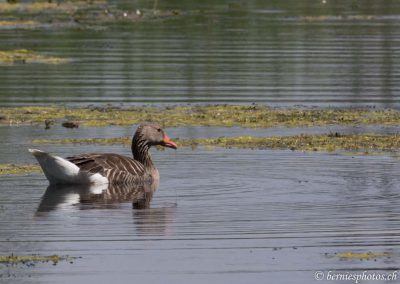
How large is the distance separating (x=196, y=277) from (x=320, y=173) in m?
7.13

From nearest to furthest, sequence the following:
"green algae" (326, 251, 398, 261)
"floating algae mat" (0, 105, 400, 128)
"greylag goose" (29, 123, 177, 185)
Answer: "green algae" (326, 251, 398, 261)
"greylag goose" (29, 123, 177, 185)
"floating algae mat" (0, 105, 400, 128)

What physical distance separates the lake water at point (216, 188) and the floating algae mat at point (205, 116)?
2.20ft

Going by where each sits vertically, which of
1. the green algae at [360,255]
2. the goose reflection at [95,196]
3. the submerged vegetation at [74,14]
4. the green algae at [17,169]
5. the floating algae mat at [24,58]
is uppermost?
the submerged vegetation at [74,14]

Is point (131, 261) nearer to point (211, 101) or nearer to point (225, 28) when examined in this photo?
point (211, 101)

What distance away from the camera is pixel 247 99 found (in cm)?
3056

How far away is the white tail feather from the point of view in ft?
64.6

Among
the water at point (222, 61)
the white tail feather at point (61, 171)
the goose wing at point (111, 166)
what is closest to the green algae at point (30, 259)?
the white tail feather at point (61, 171)

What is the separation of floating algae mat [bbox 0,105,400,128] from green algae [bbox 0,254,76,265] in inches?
452

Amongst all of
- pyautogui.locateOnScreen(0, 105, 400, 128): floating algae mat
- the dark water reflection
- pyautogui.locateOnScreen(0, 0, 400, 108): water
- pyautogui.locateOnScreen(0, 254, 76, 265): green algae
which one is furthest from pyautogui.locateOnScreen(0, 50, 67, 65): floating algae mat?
pyautogui.locateOnScreen(0, 254, 76, 265): green algae

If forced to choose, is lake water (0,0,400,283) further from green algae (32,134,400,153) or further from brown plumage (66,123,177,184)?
green algae (32,134,400,153)

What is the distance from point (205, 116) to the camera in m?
27.2

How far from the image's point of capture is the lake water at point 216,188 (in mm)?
14375

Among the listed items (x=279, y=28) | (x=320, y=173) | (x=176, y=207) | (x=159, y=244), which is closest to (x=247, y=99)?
(x=320, y=173)

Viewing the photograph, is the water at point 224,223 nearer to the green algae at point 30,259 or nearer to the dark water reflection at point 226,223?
the dark water reflection at point 226,223
